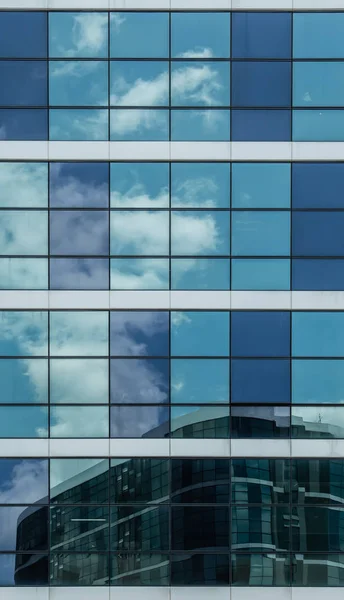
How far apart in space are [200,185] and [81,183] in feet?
10.9

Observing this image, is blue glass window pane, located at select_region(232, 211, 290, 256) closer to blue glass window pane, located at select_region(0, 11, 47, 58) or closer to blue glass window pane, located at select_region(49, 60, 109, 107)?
blue glass window pane, located at select_region(49, 60, 109, 107)

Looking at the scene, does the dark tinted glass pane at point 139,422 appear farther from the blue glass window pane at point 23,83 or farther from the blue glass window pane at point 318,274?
the blue glass window pane at point 23,83

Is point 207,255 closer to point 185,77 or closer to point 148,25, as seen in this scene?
point 185,77

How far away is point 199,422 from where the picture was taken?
15.0m

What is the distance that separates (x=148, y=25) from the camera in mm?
15500

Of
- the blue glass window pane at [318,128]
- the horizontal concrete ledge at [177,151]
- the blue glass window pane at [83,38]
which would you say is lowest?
the horizontal concrete ledge at [177,151]

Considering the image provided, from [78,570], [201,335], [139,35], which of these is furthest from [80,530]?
[139,35]

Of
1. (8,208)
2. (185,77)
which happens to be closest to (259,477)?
(8,208)

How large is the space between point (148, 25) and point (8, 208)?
6506 mm

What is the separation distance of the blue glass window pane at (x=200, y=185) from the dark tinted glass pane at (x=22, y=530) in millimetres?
9341

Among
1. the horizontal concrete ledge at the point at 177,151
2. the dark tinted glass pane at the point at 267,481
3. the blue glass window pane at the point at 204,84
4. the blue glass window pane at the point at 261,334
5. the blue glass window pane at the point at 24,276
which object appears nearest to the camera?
the dark tinted glass pane at the point at 267,481

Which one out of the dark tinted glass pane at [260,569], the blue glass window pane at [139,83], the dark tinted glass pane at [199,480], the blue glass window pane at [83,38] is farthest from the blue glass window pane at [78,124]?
the dark tinted glass pane at [260,569]

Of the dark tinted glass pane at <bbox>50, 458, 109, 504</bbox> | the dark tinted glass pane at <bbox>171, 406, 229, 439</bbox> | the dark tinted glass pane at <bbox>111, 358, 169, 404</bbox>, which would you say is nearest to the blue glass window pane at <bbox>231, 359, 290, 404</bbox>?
the dark tinted glass pane at <bbox>171, 406, 229, 439</bbox>

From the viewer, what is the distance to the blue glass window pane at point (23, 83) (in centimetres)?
1545
